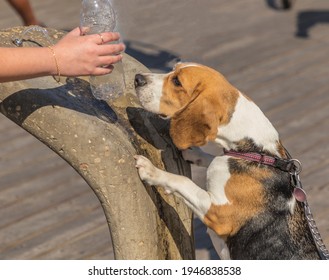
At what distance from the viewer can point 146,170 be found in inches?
129

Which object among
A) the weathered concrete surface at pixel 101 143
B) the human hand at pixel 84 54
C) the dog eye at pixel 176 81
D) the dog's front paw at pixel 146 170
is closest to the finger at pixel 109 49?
the human hand at pixel 84 54

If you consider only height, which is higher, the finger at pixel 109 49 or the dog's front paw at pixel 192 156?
the finger at pixel 109 49

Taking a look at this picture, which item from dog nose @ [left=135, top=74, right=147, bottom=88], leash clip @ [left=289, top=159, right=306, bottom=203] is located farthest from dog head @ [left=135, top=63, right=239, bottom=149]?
leash clip @ [left=289, top=159, right=306, bottom=203]

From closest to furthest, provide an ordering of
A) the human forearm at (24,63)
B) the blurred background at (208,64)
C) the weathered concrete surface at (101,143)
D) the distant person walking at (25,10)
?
1. the human forearm at (24,63)
2. the weathered concrete surface at (101,143)
3. the blurred background at (208,64)
4. the distant person walking at (25,10)

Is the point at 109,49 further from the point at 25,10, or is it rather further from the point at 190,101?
the point at 25,10

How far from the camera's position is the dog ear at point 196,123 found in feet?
11.7

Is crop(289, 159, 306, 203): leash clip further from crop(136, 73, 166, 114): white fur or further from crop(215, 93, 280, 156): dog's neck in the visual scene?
crop(136, 73, 166, 114): white fur

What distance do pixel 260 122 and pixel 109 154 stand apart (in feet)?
2.84

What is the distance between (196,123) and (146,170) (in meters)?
0.42

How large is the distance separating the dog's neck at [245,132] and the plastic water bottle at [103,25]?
49 centimetres

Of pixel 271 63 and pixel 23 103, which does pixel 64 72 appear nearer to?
pixel 23 103

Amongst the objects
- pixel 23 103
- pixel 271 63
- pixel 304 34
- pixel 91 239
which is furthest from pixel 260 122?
pixel 304 34

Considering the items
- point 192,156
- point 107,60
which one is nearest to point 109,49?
point 107,60

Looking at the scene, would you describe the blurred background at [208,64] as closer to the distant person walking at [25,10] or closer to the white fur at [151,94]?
the distant person walking at [25,10]
